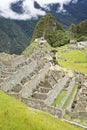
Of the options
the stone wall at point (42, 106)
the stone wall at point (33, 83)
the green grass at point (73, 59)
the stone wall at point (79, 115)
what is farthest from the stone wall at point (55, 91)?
the green grass at point (73, 59)

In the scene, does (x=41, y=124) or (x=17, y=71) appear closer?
(x=41, y=124)

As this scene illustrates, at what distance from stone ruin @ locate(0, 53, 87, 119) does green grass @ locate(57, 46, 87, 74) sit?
23.8m

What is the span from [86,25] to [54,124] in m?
144

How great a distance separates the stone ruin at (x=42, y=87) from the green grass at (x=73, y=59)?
23.8 metres

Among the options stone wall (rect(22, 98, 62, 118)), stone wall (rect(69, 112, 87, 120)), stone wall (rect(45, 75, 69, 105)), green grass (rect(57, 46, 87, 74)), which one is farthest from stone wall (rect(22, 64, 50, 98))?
green grass (rect(57, 46, 87, 74))

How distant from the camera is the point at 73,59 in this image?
10981 cm

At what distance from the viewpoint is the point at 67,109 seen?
53.7 metres

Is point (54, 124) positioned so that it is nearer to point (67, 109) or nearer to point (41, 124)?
point (41, 124)

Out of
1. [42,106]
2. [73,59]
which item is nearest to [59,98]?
[42,106]

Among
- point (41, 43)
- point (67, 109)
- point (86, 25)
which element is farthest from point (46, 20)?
point (67, 109)

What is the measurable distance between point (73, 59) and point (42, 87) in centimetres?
4982

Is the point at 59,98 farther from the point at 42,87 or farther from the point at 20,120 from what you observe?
the point at 20,120

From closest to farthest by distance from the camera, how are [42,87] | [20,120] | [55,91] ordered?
[20,120], [55,91], [42,87]

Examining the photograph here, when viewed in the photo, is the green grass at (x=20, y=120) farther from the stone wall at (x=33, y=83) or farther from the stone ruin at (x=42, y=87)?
Result: the stone wall at (x=33, y=83)
